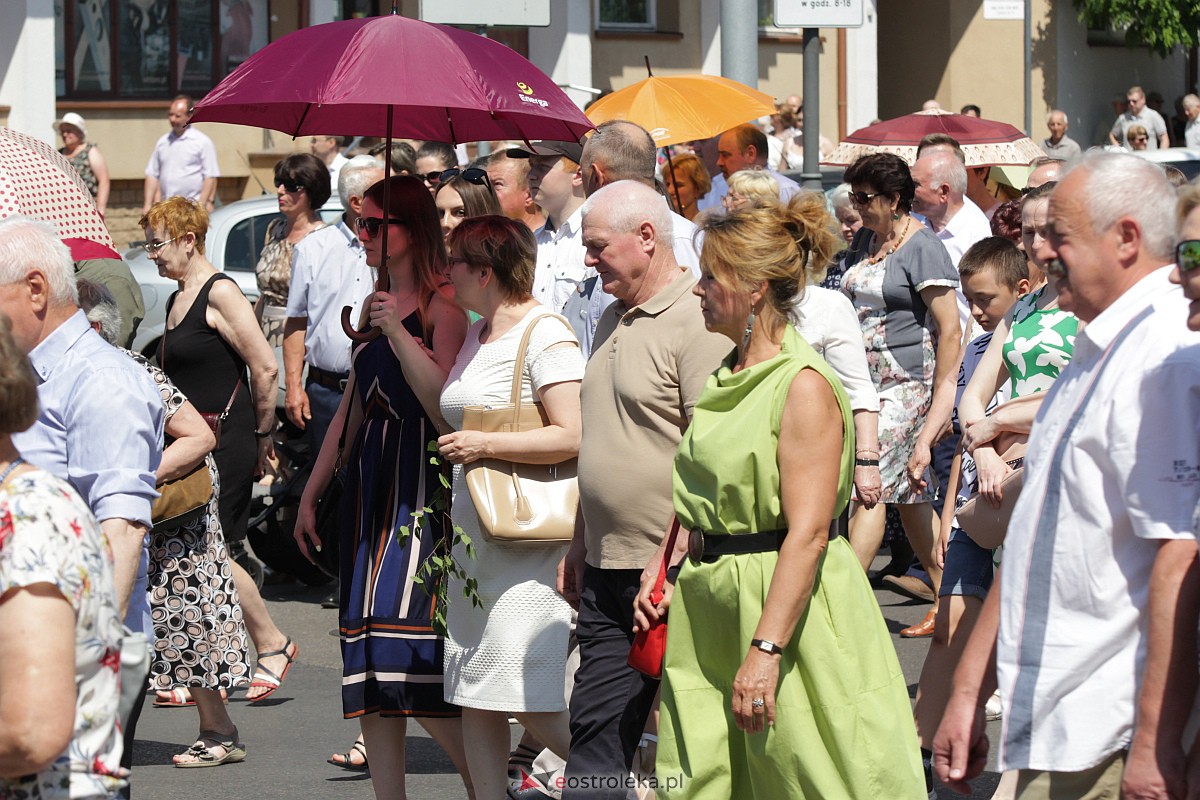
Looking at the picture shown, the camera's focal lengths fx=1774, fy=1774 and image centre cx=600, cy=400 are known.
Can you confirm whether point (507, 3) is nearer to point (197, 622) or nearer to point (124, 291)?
point (124, 291)

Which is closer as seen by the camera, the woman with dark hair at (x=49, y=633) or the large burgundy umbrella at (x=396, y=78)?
the woman with dark hair at (x=49, y=633)

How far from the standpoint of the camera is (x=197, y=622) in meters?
6.52

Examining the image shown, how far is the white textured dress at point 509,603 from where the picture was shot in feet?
17.4

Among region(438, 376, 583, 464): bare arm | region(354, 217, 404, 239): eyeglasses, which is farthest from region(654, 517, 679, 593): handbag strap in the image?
region(354, 217, 404, 239): eyeglasses

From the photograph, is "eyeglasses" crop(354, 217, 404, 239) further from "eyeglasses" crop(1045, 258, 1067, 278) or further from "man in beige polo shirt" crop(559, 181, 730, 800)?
"eyeglasses" crop(1045, 258, 1067, 278)

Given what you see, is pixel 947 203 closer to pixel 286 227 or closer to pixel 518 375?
pixel 518 375

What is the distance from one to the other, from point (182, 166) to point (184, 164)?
3 centimetres

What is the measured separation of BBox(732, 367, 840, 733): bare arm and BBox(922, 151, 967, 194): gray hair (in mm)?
4616

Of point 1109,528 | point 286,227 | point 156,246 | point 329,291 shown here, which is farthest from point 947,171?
point 1109,528

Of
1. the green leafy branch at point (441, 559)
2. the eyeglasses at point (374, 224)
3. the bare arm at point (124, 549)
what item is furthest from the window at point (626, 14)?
the bare arm at point (124, 549)

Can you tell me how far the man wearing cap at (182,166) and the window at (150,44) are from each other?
2.99m

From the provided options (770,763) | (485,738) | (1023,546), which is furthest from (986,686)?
(485,738)

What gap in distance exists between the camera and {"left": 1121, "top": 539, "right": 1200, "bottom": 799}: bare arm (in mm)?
2996

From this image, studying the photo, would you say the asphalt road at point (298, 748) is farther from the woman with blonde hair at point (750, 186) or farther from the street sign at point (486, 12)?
the street sign at point (486, 12)
